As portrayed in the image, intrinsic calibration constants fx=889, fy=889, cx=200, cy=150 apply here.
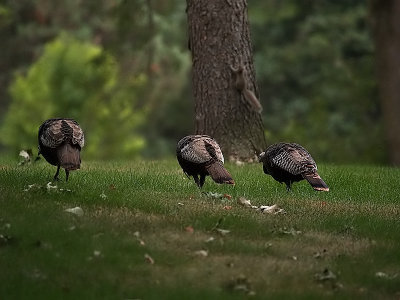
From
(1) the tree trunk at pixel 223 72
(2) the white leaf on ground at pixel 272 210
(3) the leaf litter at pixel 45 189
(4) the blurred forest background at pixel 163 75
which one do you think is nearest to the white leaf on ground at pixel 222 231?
(2) the white leaf on ground at pixel 272 210

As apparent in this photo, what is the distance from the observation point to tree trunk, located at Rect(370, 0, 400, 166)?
19.0 meters

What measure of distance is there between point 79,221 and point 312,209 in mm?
2923

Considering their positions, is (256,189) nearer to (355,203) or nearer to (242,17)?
(355,203)

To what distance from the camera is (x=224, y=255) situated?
8242 millimetres

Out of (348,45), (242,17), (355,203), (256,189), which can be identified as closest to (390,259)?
(355,203)

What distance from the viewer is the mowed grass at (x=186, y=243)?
7418 mm

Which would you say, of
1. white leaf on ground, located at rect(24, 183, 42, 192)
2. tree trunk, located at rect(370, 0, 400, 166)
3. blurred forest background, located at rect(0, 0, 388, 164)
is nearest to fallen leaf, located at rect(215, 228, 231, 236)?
white leaf on ground, located at rect(24, 183, 42, 192)

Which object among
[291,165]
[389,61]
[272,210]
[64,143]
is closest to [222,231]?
[272,210]

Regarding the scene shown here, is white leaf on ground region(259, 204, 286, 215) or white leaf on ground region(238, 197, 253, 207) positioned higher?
white leaf on ground region(238, 197, 253, 207)

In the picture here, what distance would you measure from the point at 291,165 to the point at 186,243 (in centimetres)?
293

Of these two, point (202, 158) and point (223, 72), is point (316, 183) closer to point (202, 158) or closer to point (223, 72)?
point (202, 158)

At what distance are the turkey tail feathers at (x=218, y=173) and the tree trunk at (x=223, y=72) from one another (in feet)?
12.8

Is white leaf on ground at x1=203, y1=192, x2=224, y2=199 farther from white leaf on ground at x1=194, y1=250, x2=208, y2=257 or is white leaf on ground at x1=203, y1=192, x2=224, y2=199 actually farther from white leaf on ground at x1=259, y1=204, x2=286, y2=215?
white leaf on ground at x1=194, y1=250, x2=208, y2=257

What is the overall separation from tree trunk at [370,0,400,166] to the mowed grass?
8.41 m
